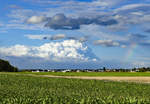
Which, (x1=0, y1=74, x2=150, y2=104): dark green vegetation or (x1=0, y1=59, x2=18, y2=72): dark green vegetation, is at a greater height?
(x1=0, y1=59, x2=18, y2=72): dark green vegetation

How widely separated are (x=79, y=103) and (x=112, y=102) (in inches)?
56.4

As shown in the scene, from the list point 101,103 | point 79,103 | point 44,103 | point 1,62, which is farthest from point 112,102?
point 1,62

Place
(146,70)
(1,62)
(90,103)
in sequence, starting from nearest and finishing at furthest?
(90,103) < (146,70) < (1,62)

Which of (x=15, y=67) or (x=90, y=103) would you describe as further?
(x=15, y=67)

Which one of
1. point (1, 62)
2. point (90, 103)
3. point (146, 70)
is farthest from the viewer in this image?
point (1, 62)

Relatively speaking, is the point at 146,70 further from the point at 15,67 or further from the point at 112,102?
the point at 112,102

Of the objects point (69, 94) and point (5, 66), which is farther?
point (5, 66)

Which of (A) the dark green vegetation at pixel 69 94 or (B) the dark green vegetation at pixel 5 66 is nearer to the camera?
(A) the dark green vegetation at pixel 69 94

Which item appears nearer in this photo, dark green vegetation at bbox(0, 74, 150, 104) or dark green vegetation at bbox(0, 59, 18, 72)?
dark green vegetation at bbox(0, 74, 150, 104)

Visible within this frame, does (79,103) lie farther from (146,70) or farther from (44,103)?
(146,70)

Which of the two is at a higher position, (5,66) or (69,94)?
(5,66)

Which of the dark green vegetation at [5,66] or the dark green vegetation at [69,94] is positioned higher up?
the dark green vegetation at [5,66]

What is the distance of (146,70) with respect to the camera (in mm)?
101312

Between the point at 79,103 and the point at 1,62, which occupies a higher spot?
the point at 1,62
